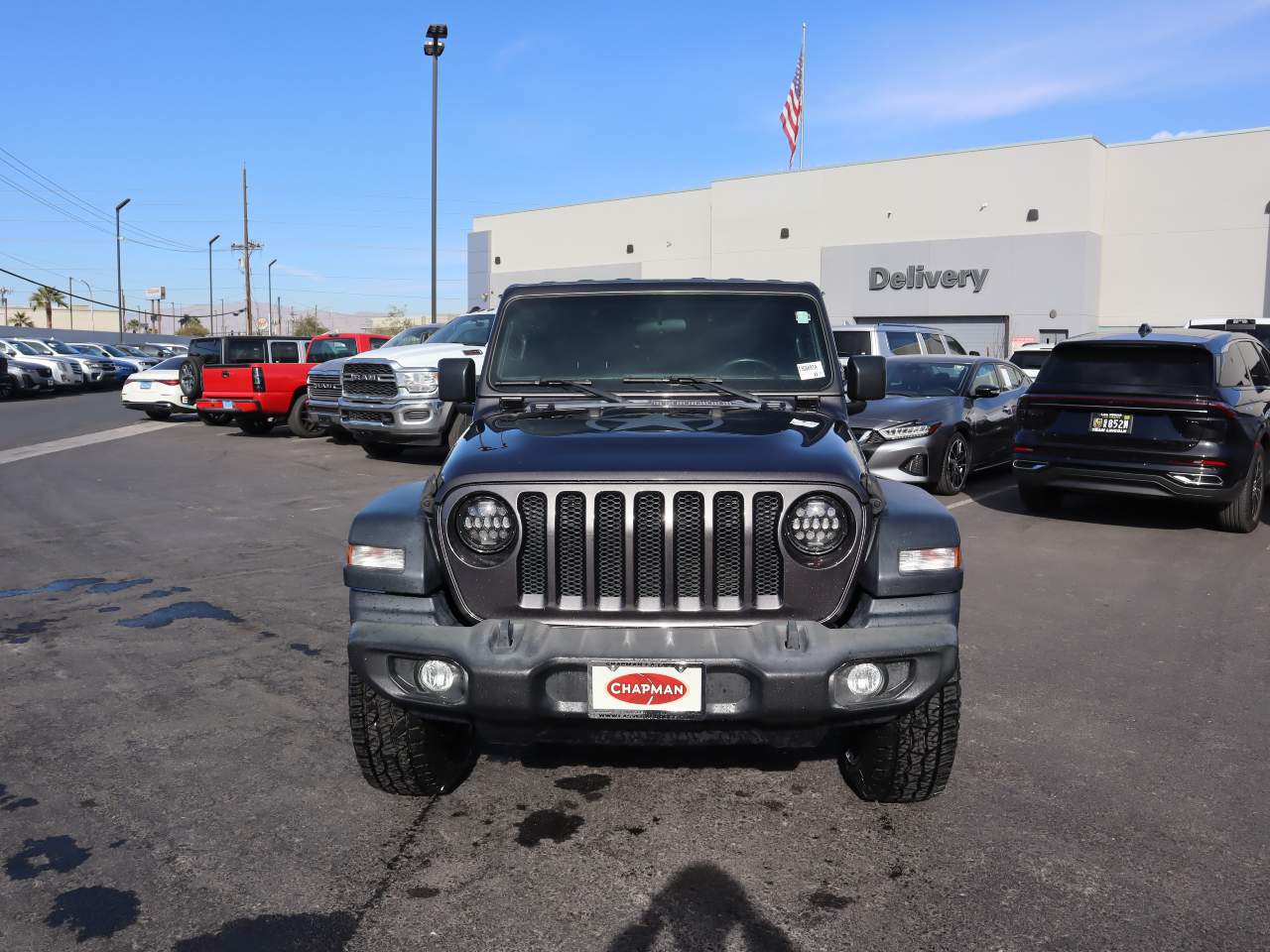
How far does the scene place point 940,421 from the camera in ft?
36.6

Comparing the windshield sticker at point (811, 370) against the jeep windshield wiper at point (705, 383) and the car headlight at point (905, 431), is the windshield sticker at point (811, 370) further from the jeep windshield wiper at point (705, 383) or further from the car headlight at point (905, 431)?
the car headlight at point (905, 431)

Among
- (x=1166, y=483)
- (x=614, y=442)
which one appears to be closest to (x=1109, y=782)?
(x=614, y=442)

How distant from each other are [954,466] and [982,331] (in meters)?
32.2

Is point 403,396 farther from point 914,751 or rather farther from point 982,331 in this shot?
point 982,331

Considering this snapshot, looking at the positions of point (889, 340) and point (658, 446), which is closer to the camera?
point (658, 446)

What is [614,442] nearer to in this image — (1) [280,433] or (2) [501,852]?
(2) [501,852]

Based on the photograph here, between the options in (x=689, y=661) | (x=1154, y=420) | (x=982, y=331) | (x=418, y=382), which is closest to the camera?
(x=689, y=661)

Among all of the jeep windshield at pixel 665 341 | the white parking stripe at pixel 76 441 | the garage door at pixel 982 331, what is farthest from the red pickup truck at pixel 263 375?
the garage door at pixel 982 331

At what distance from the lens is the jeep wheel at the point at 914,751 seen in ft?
11.4

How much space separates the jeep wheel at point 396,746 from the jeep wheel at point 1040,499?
25.7 ft

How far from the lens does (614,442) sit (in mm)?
3535

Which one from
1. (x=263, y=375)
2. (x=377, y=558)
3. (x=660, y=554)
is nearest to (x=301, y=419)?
(x=263, y=375)

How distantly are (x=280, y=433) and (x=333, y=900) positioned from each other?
58.6 ft

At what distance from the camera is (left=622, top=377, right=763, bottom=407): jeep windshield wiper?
4.36 metres
